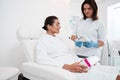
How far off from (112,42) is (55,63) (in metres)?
2.68

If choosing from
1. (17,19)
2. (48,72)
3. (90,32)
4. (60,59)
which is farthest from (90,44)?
(17,19)

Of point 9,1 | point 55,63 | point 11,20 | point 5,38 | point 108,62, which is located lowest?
point 108,62

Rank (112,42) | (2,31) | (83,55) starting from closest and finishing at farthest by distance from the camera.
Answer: (83,55), (2,31), (112,42)

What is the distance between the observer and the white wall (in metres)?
2.06

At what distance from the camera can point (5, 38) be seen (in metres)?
2.07

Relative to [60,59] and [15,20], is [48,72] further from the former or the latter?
[15,20]

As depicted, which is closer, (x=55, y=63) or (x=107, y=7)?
(x=55, y=63)

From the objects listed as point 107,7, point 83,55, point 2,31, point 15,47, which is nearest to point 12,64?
point 15,47

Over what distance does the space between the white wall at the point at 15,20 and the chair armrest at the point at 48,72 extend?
64 cm

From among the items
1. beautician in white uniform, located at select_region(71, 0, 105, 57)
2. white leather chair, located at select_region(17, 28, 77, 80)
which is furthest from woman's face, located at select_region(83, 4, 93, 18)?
white leather chair, located at select_region(17, 28, 77, 80)

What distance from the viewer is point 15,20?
2102 mm

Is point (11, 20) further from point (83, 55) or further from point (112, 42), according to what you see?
point (112, 42)

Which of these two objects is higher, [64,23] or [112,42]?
[64,23]

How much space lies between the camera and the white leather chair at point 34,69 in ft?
3.80
